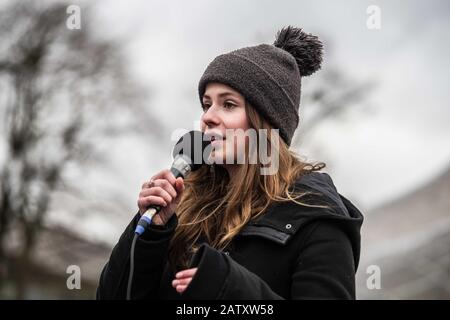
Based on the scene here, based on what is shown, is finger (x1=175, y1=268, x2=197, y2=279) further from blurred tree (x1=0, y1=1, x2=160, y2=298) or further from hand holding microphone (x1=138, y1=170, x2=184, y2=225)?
blurred tree (x1=0, y1=1, x2=160, y2=298)

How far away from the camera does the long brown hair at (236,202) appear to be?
7.96 feet

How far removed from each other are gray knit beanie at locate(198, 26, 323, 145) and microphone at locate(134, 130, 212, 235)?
0.93ft

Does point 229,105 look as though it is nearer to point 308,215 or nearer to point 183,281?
point 308,215

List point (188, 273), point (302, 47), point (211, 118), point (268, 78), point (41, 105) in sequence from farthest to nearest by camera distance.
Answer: point (41, 105), point (302, 47), point (268, 78), point (211, 118), point (188, 273)

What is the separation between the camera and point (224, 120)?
248cm

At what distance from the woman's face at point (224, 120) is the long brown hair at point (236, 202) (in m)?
0.05

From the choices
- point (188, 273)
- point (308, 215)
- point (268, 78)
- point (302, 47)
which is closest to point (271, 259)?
point (308, 215)

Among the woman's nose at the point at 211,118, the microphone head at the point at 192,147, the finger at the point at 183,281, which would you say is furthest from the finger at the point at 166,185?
the woman's nose at the point at 211,118

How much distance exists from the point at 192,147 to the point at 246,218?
316 millimetres

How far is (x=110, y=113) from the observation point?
13.4 metres

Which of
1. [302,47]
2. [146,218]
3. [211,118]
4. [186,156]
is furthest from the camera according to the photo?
[302,47]

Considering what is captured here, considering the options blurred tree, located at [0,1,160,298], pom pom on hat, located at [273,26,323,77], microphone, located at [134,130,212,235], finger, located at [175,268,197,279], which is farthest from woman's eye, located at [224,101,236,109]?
blurred tree, located at [0,1,160,298]

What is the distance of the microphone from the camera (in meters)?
2.19

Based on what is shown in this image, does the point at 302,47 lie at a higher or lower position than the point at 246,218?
higher
